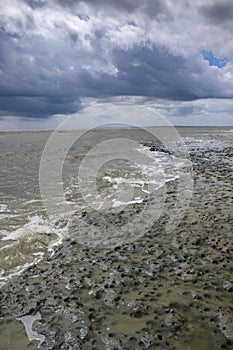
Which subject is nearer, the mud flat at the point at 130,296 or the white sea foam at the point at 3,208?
the mud flat at the point at 130,296

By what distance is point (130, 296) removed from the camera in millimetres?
4660

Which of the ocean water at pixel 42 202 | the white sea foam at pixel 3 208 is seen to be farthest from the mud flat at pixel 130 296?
the white sea foam at pixel 3 208

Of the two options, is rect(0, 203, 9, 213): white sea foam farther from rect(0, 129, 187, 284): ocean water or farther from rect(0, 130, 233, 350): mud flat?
rect(0, 130, 233, 350): mud flat

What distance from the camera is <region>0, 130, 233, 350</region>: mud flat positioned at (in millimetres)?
3770

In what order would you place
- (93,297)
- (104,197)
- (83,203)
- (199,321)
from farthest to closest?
1. (104,197)
2. (83,203)
3. (93,297)
4. (199,321)

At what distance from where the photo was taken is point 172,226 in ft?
25.6

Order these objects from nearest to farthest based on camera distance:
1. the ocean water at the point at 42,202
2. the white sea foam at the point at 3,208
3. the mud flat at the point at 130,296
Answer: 1. the mud flat at the point at 130,296
2. the ocean water at the point at 42,202
3. the white sea foam at the point at 3,208

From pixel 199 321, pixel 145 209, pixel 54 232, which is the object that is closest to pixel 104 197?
pixel 145 209

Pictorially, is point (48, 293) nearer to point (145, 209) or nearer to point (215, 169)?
point (145, 209)

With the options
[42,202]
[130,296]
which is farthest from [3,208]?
[130,296]

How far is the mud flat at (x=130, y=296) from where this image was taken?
3.77m

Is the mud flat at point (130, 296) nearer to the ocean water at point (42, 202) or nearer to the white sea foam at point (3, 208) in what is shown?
the ocean water at point (42, 202)

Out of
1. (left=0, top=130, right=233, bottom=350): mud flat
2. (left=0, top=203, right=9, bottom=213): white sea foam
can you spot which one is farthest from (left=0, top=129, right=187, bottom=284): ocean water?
(left=0, top=130, right=233, bottom=350): mud flat

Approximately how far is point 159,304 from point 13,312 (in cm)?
238
